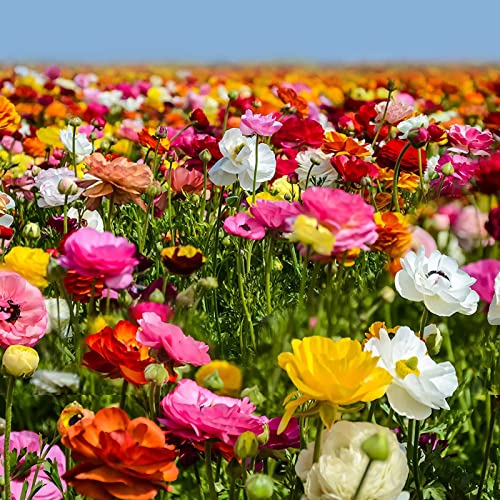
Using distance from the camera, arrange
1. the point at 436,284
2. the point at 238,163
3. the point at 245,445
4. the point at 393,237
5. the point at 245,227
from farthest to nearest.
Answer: the point at 238,163 → the point at 245,227 → the point at 393,237 → the point at 436,284 → the point at 245,445

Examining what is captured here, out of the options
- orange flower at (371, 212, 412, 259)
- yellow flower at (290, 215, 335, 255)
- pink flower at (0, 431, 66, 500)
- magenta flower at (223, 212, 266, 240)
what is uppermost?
yellow flower at (290, 215, 335, 255)

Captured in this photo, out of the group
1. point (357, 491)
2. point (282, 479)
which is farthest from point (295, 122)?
point (357, 491)

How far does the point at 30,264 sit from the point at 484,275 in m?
0.59

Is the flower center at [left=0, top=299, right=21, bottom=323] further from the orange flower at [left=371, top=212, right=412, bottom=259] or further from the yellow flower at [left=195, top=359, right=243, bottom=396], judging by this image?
the orange flower at [left=371, top=212, right=412, bottom=259]

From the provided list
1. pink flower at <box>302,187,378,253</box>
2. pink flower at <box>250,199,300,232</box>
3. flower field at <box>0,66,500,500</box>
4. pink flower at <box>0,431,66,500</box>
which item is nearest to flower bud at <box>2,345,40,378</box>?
flower field at <box>0,66,500,500</box>

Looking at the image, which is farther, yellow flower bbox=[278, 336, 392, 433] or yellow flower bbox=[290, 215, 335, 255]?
yellow flower bbox=[290, 215, 335, 255]

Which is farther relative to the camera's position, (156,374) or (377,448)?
(156,374)

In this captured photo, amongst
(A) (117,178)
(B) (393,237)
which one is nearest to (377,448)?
(B) (393,237)

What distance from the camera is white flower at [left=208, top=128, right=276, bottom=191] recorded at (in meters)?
1.69

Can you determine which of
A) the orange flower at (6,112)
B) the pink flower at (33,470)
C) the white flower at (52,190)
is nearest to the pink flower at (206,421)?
the pink flower at (33,470)

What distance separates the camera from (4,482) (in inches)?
41.1

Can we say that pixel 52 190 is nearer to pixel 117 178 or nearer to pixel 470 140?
pixel 117 178

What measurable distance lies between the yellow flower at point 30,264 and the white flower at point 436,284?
0.47 m

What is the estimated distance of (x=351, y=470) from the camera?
0.87 metres
